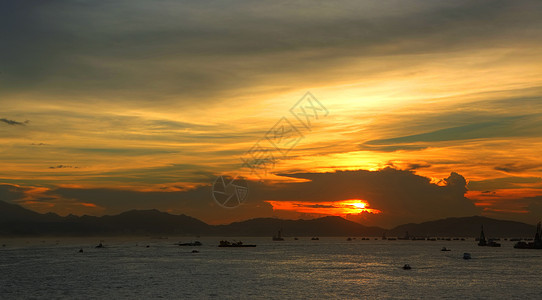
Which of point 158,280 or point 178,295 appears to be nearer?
point 178,295

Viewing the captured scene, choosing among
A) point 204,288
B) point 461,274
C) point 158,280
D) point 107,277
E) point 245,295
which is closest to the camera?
point 245,295

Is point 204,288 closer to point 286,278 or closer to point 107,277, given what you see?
point 286,278

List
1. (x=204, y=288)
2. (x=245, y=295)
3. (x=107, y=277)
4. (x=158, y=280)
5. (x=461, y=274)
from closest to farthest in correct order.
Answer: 1. (x=245, y=295)
2. (x=204, y=288)
3. (x=158, y=280)
4. (x=107, y=277)
5. (x=461, y=274)

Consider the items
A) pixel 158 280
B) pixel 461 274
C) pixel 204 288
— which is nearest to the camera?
pixel 204 288

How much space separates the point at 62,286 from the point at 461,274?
342 feet

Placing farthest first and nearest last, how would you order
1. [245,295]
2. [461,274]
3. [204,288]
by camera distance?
[461,274], [204,288], [245,295]

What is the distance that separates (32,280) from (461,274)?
113 meters

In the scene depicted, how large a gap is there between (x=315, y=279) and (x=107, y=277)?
54.0m

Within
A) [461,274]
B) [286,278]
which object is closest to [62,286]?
[286,278]

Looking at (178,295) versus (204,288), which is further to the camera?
(204,288)

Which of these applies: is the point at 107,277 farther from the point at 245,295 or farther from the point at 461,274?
the point at 461,274

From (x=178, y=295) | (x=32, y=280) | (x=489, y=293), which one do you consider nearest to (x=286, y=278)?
(x=178, y=295)

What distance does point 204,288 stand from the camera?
116 m

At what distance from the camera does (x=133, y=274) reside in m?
152
